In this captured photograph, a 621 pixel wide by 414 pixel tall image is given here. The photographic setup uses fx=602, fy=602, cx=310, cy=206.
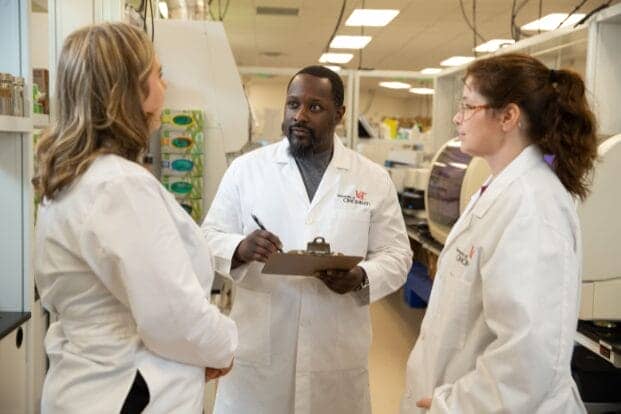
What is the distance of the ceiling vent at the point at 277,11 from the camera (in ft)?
22.6

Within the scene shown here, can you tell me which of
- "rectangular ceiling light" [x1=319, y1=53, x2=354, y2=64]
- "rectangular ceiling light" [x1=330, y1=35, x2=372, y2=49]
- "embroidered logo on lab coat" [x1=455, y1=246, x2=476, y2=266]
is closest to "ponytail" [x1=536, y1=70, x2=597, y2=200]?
"embroidered logo on lab coat" [x1=455, y1=246, x2=476, y2=266]

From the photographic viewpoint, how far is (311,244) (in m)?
1.66

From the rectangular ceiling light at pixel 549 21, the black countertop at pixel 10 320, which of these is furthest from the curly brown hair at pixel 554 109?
the rectangular ceiling light at pixel 549 21

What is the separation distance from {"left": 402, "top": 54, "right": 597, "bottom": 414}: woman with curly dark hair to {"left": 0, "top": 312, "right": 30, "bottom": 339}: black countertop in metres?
1.11

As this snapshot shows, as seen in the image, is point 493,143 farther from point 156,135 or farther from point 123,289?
point 156,135

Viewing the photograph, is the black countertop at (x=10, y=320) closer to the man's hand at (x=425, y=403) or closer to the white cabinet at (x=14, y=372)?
the white cabinet at (x=14, y=372)

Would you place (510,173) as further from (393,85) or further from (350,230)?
(393,85)

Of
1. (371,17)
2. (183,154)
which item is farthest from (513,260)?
(371,17)

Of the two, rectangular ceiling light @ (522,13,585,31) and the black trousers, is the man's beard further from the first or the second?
rectangular ceiling light @ (522,13,585,31)

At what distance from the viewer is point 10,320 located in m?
1.76

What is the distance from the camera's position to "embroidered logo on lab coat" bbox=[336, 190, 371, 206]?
1.85 metres

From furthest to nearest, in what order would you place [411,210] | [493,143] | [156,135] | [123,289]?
[411,210] → [156,135] → [493,143] → [123,289]

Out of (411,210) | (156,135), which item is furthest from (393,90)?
Result: (156,135)

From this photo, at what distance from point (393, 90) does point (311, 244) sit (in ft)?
45.9
